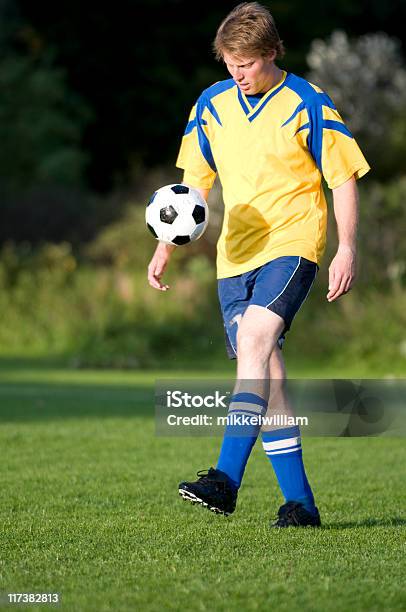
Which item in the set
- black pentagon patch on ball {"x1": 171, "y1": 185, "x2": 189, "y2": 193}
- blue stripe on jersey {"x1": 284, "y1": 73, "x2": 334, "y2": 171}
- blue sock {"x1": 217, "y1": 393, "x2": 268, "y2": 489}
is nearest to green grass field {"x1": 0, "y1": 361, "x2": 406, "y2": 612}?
blue sock {"x1": 217, "y1": 393, "x2": 268, "y2": 489}

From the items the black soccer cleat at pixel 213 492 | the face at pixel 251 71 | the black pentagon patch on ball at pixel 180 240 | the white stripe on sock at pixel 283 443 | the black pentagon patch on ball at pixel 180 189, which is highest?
the face at pixel 251 71

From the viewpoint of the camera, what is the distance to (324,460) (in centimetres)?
891

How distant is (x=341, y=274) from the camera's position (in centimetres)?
564

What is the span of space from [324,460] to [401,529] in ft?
9.74

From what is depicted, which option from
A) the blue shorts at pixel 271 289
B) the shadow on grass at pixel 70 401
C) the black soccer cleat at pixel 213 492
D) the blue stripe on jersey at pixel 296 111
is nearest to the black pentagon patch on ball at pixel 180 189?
the blue shorts at pixel 271 289

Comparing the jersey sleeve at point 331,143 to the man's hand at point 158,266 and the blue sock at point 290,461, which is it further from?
the blue sock at point 290,461

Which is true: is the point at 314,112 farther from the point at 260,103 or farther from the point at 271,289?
the point at 271,289

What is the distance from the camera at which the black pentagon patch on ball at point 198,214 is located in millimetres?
6383

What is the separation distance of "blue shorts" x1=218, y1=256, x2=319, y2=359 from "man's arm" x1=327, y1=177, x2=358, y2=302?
0.15 meters

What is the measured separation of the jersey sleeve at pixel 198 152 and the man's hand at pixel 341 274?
0.95m

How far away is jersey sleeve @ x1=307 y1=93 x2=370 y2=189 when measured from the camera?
5.81 metres

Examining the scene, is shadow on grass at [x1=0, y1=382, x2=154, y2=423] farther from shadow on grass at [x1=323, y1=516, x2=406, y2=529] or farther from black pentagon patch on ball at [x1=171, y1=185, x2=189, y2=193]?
shadow on grass at [x1=323, y1=516, x2=406, y2=529]

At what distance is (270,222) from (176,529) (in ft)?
4.75

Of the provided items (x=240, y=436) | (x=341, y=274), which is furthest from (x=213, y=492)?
(x=341, y=274)
